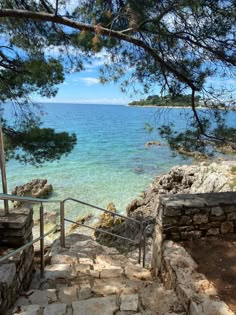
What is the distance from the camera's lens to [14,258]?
2.29 meters

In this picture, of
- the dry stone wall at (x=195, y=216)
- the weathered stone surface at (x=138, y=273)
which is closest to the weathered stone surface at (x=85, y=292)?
the weathered stone surface at (x=138, y=273)

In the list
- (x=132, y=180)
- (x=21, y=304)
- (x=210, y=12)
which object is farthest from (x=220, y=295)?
(x=132, y=180)

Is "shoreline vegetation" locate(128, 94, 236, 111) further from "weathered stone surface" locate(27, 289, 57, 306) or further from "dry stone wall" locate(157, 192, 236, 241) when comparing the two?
"weathered stone surface" locate(27, 289, 57, 306)

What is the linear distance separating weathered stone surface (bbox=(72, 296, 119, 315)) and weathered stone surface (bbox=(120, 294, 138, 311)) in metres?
0.05

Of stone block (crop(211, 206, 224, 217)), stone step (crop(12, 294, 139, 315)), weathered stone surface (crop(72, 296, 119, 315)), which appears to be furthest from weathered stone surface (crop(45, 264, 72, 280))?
stone block (crop(211, 206, 224, 217))

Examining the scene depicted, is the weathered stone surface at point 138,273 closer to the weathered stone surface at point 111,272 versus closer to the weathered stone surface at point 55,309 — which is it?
the weathered stone surface at point 111,272

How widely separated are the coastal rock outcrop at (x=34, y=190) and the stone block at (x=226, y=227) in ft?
30.6

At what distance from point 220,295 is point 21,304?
158 cm

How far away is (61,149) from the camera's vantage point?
17.2 feet

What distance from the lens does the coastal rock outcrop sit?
11484 mm

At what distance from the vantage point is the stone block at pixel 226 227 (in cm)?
324

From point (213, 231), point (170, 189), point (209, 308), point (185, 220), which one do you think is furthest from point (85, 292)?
point (170, 189)

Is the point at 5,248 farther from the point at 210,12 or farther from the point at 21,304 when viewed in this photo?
the point at 210,12

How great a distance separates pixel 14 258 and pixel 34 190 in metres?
9.82
